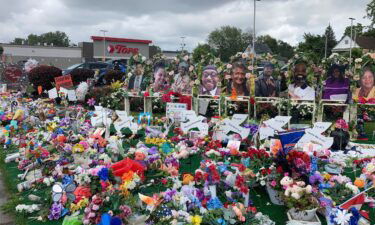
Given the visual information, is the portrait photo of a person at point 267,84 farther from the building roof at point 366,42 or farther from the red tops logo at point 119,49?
the building roof at point 366,42

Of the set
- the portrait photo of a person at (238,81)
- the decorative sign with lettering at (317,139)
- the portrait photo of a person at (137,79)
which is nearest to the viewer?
the decorative sign with lettering at (317,139)

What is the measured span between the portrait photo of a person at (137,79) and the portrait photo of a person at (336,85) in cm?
519

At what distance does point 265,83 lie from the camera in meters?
9.58

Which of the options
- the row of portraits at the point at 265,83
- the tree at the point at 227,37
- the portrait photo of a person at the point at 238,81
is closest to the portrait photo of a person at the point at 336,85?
the row of portraits at the point at 265,83

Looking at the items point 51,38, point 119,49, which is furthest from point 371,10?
point 51,38

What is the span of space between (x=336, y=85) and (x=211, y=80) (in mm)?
3152

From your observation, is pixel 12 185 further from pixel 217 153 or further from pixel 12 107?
pixel 12 107

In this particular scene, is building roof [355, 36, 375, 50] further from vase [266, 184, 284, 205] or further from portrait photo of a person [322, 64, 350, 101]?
vase [266, 184, 284, 205]

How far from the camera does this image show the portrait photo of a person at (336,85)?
8188 millimetres

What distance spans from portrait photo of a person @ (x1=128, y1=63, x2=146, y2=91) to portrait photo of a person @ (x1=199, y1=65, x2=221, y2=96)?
207 centimetres

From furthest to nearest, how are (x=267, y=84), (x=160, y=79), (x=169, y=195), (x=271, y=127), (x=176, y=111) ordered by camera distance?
1. (x=160, y=79)
2. (x=267, y=84)
3. (x=176, y=111)
4. (x=271, y=127)
5. (x=169, y=195)

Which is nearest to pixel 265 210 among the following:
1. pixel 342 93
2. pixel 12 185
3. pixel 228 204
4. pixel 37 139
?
pixel 228 204

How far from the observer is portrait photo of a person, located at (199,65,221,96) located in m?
9.73

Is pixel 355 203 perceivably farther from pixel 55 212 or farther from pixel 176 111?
pixel 176 111
